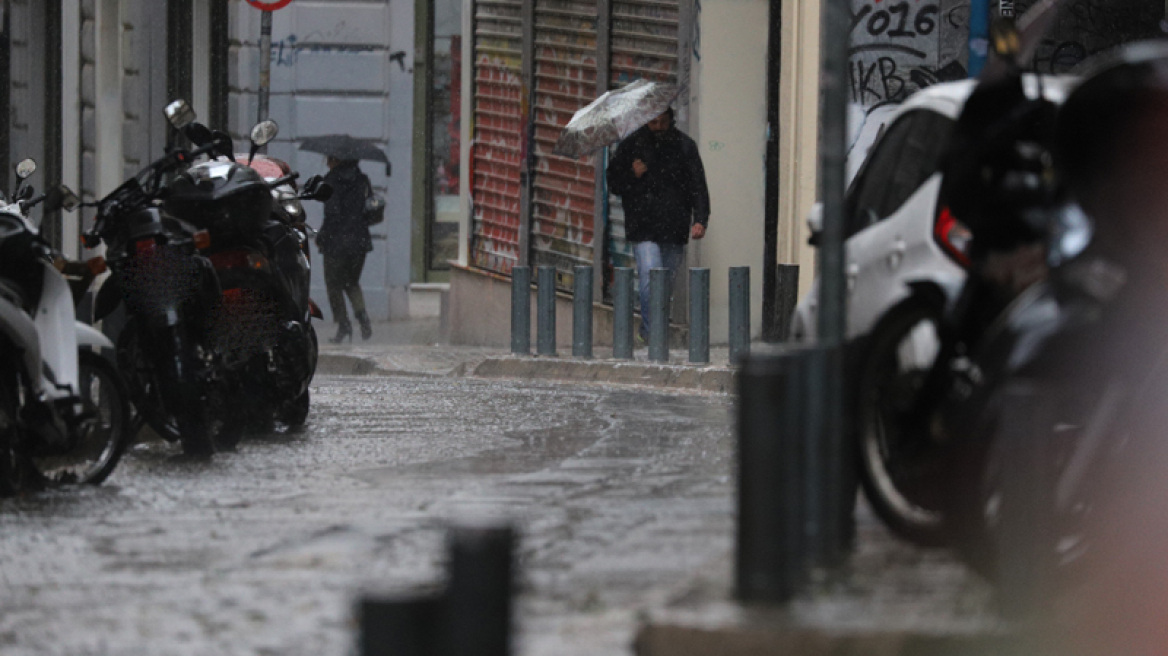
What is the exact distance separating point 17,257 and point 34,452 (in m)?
0.74

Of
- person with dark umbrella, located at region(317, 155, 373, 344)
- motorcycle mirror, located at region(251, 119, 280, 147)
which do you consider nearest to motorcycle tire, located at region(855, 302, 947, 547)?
motorcycle mirror, located at region(251, 119, 280, 147)

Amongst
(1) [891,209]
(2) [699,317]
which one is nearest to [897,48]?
(2) [699,317]

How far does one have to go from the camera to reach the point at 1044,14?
5992 millimetres

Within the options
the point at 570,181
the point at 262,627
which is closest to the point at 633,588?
the point at 262,627

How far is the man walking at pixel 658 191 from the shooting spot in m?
16.4

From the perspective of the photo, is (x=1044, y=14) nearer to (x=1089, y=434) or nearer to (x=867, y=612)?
(x=1089, y=434)

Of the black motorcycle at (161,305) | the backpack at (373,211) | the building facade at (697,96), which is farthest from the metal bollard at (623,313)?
the black motorcycle at (161,305)

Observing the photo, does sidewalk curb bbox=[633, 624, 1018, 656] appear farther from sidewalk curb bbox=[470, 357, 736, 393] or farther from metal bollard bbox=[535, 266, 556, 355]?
metal bollard bbox=[535, 266, 556, 355]

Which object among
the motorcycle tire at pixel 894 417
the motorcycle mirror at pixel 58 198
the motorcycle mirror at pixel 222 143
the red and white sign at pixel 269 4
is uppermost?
the red and white sign at pixel 269 4

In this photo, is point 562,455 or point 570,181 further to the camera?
point 570,181

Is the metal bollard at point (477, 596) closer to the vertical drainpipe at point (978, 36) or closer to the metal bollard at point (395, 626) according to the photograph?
the metal bollard at point (395, 626)

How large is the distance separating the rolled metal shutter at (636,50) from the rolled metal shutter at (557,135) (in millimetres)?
414

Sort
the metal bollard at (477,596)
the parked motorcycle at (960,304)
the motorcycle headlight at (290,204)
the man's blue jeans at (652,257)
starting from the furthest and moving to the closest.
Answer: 1. the man's blue jeans at (652,257)
2. the motorcycle headlight at (290,204)
3. the parked motorcycle at (960,304)
4. the metal bollard at (477,596)

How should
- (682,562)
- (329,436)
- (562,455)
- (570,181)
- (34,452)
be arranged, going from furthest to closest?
(570,181), (329,436), (562,455), (34,452), (682,562)
